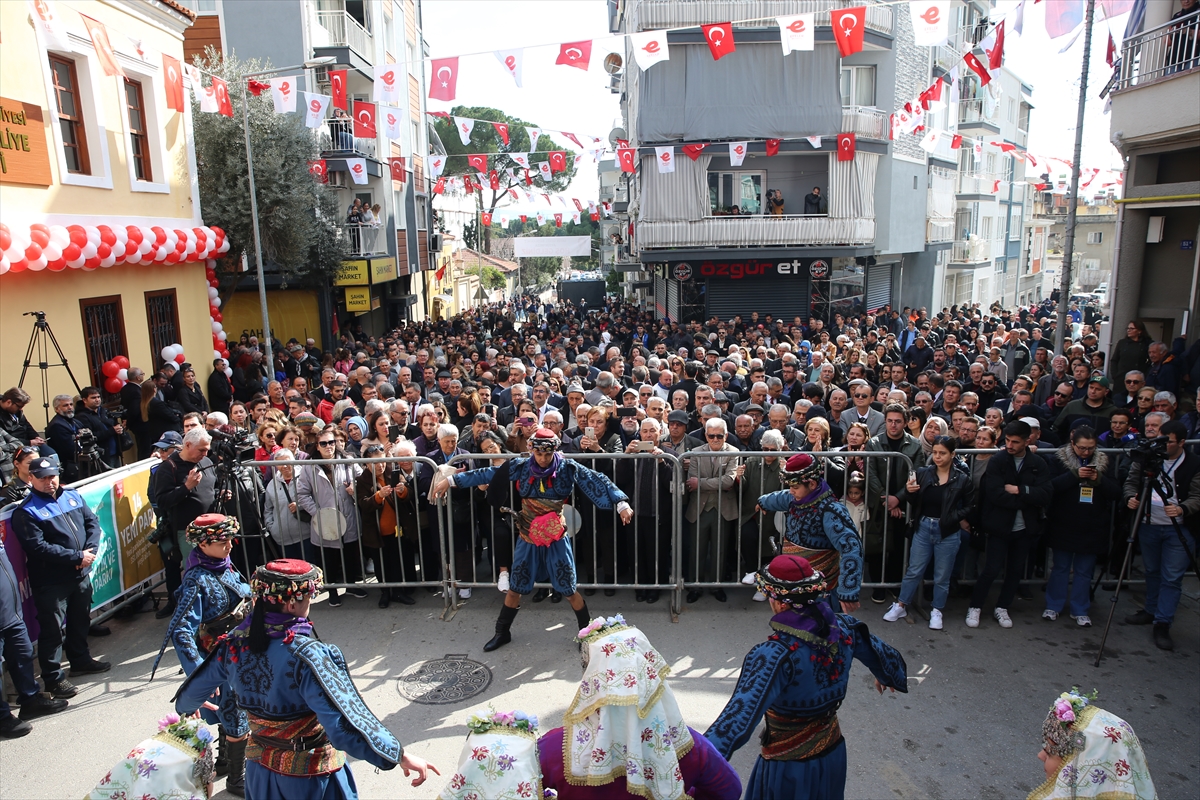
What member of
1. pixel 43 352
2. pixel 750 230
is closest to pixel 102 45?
pixel 43 352

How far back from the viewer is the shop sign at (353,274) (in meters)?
22.6

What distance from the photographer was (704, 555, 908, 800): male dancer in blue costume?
10.8ft

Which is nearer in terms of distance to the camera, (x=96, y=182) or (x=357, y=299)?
(x=96, y=182)

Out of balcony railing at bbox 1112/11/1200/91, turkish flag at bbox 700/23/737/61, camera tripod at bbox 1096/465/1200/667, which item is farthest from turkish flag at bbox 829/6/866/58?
camera tripod at bbox 1096/465/1200/667

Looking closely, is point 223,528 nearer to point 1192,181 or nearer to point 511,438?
point 511,438

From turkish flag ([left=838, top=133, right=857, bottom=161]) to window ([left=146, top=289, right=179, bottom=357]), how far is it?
674 inches

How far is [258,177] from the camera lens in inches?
678

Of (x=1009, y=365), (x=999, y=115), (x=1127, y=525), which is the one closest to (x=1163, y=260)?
(x=1009, y=365)

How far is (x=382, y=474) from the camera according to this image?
691 centimetres

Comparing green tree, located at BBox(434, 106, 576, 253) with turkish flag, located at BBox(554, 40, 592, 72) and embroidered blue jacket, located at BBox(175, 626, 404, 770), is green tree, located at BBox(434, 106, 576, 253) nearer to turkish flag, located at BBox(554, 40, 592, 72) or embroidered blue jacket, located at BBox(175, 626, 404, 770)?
turkish flag, located at BBox(554, 40, 592, 72)

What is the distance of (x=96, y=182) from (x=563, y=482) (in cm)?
942

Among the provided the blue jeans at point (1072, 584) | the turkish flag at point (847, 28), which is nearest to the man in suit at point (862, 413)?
the blue jeans at point (1072, 584)

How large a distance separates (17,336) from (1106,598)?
12258 mm

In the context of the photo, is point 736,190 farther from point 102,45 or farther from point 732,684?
point 732,684
